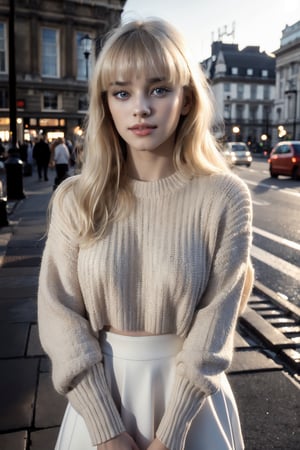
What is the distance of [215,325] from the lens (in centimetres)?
152

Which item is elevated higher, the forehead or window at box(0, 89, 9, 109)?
window at box(0, 89, 9, 109)

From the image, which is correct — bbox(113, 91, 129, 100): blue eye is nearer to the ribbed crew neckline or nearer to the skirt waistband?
the ribbed crew neckline

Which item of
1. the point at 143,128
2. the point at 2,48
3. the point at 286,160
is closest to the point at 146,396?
the point at 143,128

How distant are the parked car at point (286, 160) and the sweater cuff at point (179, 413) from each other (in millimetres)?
19927

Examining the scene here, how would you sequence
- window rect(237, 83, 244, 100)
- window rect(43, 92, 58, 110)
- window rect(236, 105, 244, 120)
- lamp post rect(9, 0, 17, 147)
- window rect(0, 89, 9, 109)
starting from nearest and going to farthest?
1. lamp post rect(9, 0, 17, 147)
2. window rect(0, 89, 9, 109)
3. window rect(43, 92, 58, 110)
4. window rect(237, 83, 244, 100)
5. window rect(236, 105, 244, 120)

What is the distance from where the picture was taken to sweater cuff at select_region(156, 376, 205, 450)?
142 cm

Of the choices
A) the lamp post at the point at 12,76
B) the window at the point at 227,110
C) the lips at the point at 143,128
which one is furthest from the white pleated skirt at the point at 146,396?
the window at the point at 227,110

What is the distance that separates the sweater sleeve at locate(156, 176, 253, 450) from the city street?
4.24 m

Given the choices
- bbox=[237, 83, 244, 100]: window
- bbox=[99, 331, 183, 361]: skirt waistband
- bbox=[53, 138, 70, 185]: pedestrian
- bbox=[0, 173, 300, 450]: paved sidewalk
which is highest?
bbox=[237, 83, 244, 100]: window

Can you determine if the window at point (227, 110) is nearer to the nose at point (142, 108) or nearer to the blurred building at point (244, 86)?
the blurred building at point (244, 86)

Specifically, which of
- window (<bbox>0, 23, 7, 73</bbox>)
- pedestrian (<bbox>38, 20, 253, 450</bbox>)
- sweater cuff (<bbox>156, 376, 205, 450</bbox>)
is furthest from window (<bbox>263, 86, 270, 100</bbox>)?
sweater cuff (<bbox>156, 376, 205, 450</bbox>)

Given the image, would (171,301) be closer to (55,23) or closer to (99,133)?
(99,133)

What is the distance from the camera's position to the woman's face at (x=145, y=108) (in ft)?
4.93

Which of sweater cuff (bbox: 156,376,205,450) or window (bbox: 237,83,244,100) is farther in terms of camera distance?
window (bbox: 237,83,244,100)
